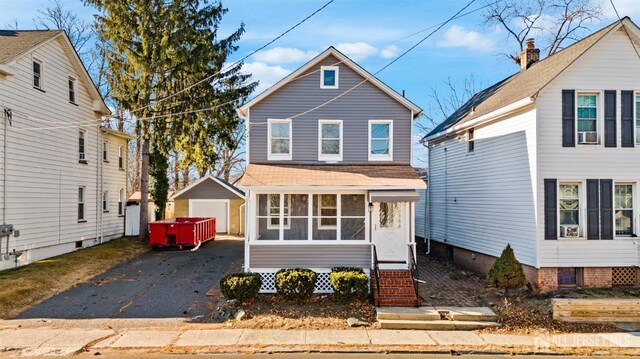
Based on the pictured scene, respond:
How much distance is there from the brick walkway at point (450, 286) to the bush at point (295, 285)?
134 inches

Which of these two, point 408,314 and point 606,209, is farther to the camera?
point 606,209

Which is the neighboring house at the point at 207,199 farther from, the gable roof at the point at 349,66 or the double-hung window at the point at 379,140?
the double-hung window at the point at 379,140

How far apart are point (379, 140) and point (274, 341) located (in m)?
8.17

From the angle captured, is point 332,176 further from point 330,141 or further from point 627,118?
point 627,118

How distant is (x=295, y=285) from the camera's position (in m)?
12.5

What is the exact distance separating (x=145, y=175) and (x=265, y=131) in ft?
35.1

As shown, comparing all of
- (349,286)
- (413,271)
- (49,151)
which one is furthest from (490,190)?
(49,151)

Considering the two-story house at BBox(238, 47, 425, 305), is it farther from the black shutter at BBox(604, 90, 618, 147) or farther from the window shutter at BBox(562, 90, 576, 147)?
the black shutter at BBox(604, 90, 618, 147)

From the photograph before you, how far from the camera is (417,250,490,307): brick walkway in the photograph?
12922 millimetres

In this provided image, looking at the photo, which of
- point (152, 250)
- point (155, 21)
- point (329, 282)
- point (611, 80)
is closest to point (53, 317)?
point (329, 282)

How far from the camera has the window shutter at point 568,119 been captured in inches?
536

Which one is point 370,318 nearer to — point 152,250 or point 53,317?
point 53,317

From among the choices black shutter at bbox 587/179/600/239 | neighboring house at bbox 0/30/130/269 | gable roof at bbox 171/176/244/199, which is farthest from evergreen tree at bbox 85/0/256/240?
black shutter at bbox 587/179/600/239

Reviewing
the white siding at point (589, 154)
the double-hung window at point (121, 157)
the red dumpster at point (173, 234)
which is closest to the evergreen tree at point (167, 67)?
the red dumpster at point (173, 234)
